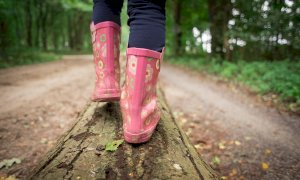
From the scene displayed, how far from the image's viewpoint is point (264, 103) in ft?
15.9

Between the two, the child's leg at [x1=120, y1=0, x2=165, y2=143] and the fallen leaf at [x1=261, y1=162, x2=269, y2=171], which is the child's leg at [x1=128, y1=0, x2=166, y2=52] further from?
the fallen leaf at [x1=261, y1=162, x2=269, y2=171]

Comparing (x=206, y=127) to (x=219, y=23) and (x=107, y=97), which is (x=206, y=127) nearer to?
(x=107, y=97)

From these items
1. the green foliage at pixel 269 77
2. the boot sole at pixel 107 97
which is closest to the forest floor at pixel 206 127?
the green foliage at pixel 269 77

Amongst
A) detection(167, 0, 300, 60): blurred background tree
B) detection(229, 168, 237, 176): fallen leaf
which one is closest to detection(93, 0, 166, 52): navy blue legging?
detection(229, 168, 237, 176): fallen leaf

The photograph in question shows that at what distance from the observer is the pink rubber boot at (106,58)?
5.26ft

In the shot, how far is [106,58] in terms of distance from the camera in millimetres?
1632

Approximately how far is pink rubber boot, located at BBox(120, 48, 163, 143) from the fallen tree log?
0.08 m

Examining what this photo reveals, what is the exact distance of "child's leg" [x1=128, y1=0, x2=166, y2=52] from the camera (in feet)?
4.23

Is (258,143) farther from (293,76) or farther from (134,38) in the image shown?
(293,76)

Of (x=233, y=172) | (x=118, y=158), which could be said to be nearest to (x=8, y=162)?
(x=118, y=158)

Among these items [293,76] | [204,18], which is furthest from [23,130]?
[204,18]

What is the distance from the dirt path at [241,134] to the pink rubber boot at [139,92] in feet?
4.18

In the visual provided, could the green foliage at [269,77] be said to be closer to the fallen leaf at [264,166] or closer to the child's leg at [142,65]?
the fallen leaf at [264,166]

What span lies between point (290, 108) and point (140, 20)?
3.98 meters
